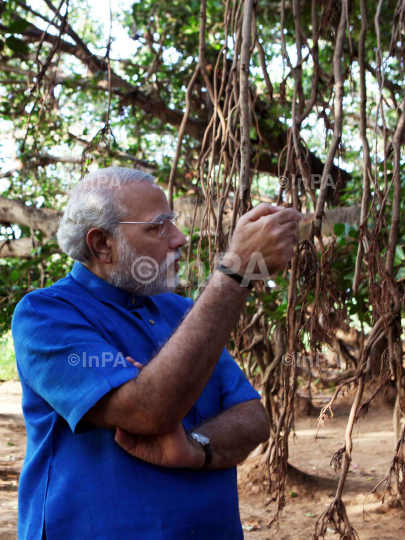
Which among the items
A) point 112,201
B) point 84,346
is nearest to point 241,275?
point 84,346

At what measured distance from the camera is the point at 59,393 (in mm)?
1168

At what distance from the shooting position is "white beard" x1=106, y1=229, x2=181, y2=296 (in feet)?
4.71

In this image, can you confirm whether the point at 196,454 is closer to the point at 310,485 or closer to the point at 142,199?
the point at 142,199

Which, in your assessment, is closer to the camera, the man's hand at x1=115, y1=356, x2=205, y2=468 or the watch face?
the man's hand at x1=115, y1=356, x2=205, y2=468

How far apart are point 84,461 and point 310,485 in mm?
3605

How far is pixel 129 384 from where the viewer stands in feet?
3.68

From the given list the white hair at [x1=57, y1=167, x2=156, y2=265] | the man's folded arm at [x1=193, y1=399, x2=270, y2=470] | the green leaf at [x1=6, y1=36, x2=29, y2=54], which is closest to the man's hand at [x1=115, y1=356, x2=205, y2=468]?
the man's folded arm at [x1=193, y1=399, x2=270, y2=470]

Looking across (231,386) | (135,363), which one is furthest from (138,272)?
(231,386)

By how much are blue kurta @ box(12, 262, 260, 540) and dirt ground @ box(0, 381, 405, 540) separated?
1.15m

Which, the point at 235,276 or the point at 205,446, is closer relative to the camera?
the point at 235,276

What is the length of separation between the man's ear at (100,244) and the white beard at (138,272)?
0.03 metres

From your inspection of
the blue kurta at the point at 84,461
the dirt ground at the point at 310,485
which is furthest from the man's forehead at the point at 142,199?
the dirt ground at the point at 310,485

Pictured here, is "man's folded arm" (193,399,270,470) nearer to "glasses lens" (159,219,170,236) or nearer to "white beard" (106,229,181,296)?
"white beard" (106,229,181,296)

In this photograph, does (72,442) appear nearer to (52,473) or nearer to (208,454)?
(52,473)
